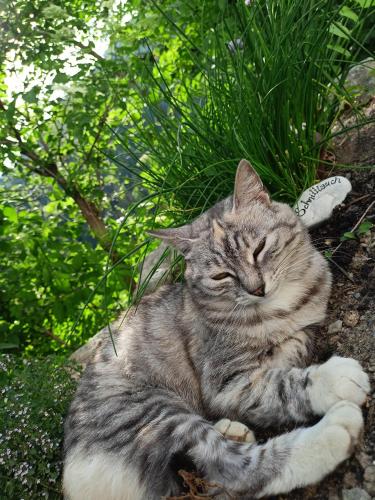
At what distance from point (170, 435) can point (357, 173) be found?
5.00 ft

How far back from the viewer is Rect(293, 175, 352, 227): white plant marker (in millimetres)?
2262

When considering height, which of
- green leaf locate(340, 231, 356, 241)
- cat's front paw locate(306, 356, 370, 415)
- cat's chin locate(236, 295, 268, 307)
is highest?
cat's chin locate(236, 295, 268, 307)

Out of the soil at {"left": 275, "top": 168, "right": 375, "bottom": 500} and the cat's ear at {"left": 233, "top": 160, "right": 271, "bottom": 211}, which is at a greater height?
the cat's ear at {"left": 233, "top": 160, "right": 271, "bottom": 211}

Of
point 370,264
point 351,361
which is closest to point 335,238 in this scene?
point 370,264

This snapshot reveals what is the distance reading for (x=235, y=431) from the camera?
1705 millimetres

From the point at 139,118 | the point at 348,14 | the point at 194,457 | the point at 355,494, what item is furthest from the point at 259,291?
the point at 139,118

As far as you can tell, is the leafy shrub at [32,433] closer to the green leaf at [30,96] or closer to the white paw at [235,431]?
the white paw at [235,431]

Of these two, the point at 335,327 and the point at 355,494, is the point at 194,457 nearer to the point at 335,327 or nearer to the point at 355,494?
the point at 355,494

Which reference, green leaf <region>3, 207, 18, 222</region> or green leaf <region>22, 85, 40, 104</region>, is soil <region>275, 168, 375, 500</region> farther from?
green leaf <region>3, 207, 18, 222</region>

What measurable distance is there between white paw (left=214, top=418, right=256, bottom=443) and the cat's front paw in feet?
0.79

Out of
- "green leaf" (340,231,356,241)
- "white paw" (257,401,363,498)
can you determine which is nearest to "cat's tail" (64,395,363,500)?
"white paw" (257,401,363,498)

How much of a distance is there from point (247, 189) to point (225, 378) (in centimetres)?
72

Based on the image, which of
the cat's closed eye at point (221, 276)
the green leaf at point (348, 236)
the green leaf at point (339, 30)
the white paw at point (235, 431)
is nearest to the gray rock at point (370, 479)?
the white paw at point (235, 431)

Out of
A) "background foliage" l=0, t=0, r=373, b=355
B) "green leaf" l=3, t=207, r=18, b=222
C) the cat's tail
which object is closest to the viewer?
the cat's tail
